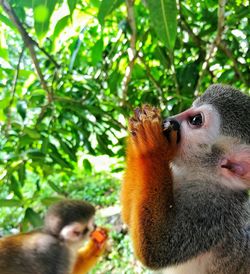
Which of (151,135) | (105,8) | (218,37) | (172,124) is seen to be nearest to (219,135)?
(172,124)

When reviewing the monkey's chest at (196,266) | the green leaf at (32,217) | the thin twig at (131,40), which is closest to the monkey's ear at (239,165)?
the monkey's chest at (196,266)

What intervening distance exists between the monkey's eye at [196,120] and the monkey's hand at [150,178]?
8 cm

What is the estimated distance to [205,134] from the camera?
1.77 metres

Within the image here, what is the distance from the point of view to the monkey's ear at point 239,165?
1.66m

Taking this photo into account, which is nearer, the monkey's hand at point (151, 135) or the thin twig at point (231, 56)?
the monkey's hand at point (151, 135)

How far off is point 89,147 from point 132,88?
1.89 ft

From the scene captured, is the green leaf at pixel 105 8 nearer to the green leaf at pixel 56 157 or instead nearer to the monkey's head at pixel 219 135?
the monkey's head at pixel 219 135

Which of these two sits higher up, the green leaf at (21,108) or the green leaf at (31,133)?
the green leaf at (21,108)

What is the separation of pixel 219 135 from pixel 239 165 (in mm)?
153

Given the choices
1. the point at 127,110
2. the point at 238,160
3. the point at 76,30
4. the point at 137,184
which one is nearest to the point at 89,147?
the point at 127,110

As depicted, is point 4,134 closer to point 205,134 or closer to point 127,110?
point 127,110

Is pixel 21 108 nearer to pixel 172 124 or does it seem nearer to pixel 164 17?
pixel 172 124

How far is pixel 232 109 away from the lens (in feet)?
5.81

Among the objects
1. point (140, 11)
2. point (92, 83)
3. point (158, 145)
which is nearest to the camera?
point (158, 145)
